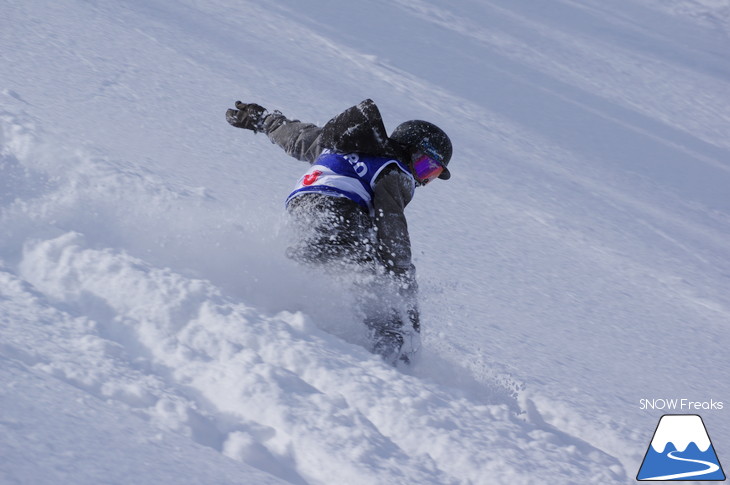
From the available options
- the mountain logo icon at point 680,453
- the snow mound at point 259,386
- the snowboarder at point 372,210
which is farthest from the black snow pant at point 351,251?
the mountain logo icon at point 680,453

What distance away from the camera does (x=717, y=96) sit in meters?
14.0

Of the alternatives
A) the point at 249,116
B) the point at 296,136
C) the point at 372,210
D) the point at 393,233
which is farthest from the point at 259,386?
the point at 249,116

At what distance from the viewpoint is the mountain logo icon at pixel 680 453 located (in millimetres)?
2830

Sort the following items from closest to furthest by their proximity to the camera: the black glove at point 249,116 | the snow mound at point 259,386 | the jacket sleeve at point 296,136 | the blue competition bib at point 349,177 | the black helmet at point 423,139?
the snow mound at point 259,386 < the blue competition bib at point 349,177 < the black helmet at point 423,139 < the jacket sleeve at point 296,136 < the black glove at point 249,116

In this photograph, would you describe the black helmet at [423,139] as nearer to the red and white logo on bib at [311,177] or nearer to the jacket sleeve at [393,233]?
the jacket sleeve at [393,233]

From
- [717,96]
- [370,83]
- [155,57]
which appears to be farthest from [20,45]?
[717,96]

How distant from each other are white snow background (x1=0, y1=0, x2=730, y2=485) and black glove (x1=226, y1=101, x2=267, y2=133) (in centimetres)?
45

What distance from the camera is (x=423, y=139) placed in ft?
11.7

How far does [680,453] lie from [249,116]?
258cm

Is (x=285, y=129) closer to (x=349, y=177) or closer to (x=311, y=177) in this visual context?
(x=311, y=177)

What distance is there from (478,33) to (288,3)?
350 cm

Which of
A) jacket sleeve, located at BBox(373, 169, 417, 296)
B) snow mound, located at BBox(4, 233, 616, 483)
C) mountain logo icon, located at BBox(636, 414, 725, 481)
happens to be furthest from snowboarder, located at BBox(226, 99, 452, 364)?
mountain logo icon, located at BBox(636, 414, 725, 481)

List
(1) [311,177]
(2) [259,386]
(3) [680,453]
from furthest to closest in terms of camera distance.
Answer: (1) [311,177] < (3) [680,453] < (2) [259,386]

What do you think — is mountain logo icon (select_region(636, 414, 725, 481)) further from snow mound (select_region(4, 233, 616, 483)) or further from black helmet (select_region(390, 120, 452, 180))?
black helmet (select_region(390, 120, 452, 180))
